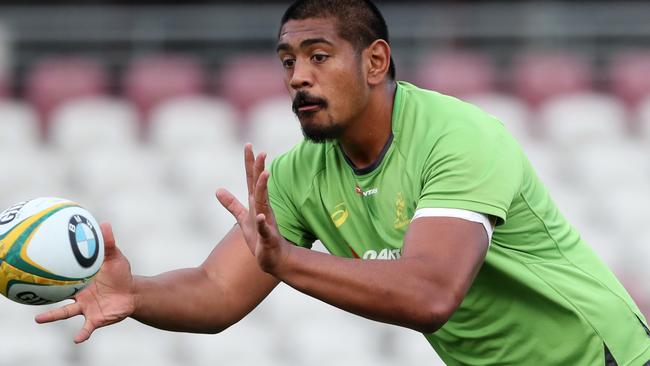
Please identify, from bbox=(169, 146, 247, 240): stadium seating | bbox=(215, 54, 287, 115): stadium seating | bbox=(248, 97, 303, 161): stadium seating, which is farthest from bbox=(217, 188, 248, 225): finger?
bbox=(215, 54, 287, 115): stadium seating

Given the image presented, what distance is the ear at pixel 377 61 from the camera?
14.2ft

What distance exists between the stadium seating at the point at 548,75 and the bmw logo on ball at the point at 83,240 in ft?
17.1

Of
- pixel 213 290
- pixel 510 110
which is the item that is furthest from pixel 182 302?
pixel 510 110

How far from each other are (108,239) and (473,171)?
141cm

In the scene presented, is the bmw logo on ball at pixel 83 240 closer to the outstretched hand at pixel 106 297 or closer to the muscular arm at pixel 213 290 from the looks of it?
the outstretched hand at pixel 106 297

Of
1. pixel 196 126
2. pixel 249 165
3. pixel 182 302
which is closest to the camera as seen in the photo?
pixel 249 165

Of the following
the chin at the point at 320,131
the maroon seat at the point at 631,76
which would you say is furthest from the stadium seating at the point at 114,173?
the chin at the point at 320,131

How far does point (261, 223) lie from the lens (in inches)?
137

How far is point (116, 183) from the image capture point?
8.67 metres

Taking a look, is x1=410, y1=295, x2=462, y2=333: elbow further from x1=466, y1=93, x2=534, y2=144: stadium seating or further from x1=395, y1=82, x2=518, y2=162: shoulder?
x1=466, y1=93, x2=534, y2=144: stadium seating

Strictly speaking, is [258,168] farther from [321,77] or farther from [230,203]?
[321,77]

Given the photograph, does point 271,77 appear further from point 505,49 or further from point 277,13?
point 505,49

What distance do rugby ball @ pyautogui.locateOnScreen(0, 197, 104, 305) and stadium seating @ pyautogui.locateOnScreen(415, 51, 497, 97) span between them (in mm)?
4950

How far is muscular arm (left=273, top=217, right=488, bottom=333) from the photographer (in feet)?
11.6
